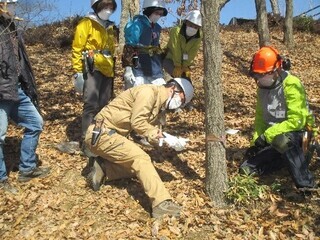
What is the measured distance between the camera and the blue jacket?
560cm

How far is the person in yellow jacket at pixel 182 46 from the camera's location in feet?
20.6

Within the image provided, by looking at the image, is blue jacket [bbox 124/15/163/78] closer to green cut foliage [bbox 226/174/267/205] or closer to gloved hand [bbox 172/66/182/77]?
gloved hand [bbox 172/66/182/77]

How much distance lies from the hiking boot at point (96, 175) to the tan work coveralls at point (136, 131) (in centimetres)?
10

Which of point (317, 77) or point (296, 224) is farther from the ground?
point (317, 77)

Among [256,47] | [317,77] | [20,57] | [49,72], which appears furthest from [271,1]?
[20,57]

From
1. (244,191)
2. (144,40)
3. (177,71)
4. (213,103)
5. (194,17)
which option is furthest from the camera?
(177,71)

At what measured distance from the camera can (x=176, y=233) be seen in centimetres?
392

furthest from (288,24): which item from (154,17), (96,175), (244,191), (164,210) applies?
(164,210)

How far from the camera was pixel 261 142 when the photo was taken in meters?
4.85

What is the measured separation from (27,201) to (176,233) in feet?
6.28

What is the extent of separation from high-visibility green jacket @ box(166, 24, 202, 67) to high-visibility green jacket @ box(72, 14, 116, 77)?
4.05 feet

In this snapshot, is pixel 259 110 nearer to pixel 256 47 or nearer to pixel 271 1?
pixel 256 47

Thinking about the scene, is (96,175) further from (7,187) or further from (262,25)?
(262,25)

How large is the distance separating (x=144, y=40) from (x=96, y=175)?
2.18 metres
